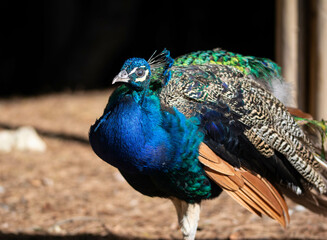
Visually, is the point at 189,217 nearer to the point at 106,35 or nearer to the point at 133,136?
the point at 133,136

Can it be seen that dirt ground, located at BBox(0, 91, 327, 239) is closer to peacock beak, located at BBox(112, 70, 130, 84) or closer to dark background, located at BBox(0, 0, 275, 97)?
peacock beak, located at BBox(112, 70, 130, 84)

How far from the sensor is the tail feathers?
8.01ft

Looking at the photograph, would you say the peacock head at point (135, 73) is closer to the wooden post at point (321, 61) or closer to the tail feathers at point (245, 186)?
the tail feathers at point (245, 186)

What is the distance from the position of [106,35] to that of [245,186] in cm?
710

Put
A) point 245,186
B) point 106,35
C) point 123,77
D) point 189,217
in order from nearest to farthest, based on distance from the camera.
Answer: point 123,77
point 245,186
point 189,217
point 106,35

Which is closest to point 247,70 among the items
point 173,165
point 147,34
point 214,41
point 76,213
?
point 173,165

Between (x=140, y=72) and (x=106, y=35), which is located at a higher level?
(x=140, y=72)

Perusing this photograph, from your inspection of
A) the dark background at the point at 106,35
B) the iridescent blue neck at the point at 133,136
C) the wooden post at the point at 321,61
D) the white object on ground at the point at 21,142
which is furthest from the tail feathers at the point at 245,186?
the dark background at the point at 106,35

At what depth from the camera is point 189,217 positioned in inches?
109

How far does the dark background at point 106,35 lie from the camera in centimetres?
909

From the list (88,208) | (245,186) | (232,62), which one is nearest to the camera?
(245,186)

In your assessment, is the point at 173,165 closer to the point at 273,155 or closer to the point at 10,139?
the point at 273,155

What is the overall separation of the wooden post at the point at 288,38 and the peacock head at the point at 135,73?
1.57 meters

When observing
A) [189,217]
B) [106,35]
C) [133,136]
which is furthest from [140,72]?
[106,35]
